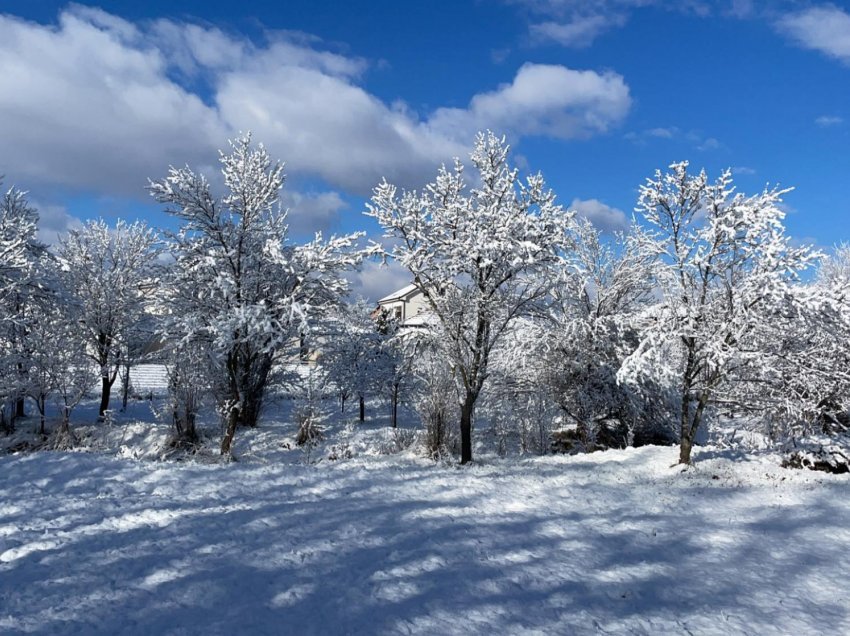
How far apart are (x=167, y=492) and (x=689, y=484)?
10.3 metres

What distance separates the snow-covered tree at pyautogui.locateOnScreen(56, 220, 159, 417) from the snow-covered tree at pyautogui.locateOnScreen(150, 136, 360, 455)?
997 cm

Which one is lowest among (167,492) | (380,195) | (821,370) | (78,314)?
(167,492)

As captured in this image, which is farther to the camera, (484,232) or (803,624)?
(484,232)

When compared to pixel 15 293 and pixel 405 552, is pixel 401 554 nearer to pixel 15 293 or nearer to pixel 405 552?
pixel 405 552

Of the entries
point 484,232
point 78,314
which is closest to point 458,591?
point 484,232

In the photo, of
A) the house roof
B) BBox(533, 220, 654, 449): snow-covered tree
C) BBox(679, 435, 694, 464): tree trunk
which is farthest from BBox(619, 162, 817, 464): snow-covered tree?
the house roof

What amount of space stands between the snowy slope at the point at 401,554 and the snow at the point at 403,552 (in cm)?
3

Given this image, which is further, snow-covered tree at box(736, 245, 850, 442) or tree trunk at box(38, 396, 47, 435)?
tree trunk at box(38, 396, 47, 435)

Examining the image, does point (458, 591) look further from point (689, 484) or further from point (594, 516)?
point (689, 484)

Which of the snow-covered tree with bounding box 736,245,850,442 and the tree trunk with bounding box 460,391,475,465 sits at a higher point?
the snow-covered tree with bounding box 736,245,850,442

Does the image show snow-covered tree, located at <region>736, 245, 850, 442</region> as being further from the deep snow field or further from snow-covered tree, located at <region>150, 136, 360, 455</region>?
snow-covered tree, located at <region>150, 136, 360, 455</region>

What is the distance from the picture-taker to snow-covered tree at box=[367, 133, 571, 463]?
1434 centimetres

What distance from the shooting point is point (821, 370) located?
1261 cm

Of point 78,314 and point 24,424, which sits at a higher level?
point 78,314
